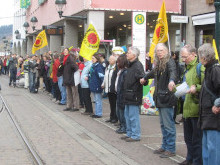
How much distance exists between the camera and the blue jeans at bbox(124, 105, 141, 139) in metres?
8.45

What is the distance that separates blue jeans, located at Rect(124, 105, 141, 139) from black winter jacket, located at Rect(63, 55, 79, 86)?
16.1 feet

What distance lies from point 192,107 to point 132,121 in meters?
2.50

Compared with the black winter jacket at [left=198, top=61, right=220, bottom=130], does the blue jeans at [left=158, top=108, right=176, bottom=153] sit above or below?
below

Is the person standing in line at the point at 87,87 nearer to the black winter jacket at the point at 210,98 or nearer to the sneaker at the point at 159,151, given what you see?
the sneaker at the point at 159,151

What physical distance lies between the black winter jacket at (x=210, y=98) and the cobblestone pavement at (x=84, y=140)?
5.87 ft

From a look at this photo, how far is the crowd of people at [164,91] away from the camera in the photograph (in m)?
5.34

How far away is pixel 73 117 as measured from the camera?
12.0 meters

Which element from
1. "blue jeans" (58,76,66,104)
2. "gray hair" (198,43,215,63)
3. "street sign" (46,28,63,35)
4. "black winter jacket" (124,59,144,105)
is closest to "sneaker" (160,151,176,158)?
"black winter jacket" (124,59,144,105)

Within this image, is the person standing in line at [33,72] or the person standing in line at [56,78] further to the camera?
the person standing in line at [33,72]

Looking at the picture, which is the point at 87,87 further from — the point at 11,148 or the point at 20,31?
the point at 20,31

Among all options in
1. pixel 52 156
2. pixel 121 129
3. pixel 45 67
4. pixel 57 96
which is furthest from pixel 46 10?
pixel 52 156

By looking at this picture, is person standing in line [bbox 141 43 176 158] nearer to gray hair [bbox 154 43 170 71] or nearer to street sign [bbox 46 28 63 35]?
gray hair [bbox 154 43 170 71]

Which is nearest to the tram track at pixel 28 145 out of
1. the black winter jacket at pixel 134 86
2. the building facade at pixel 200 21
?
the black winter jacket at pixel 134 86

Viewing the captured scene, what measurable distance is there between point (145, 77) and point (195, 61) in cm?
154
